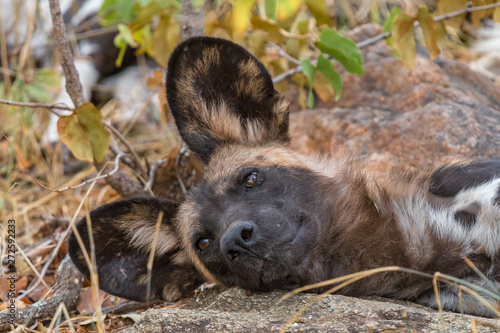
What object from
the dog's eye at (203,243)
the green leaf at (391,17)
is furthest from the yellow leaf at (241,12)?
the dog's eye at (203,243)

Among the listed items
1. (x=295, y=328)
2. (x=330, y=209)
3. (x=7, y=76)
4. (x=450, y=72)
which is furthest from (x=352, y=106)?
(x=7, y=76)

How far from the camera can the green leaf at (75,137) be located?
3.58 m

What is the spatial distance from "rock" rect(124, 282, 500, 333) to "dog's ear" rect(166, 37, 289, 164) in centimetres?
122

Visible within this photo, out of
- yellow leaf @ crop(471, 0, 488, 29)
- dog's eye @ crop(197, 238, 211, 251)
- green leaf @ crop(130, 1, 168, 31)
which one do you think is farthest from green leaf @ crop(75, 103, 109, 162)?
yellow leaf @ crop(471, 0, 488, 29)

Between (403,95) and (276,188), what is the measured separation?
7.15ft

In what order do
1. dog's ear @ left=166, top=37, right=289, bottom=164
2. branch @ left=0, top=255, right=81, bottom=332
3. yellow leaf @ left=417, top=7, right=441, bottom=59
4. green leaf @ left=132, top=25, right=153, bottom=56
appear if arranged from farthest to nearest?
green leaf @ left=132, top=25, right=153, bottom=56 → yellow leaf @ left=417, top=7, right=441, bottom=59 → dog's ear @ left=166, top=37, right=289, bottom=164 → branch @ left=0, top=255, right=81, bottom=332

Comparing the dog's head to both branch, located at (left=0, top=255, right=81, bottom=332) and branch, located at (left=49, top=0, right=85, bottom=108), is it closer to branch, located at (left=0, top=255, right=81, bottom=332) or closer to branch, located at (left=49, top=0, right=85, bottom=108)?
branch, located at (left=0, top=255, right=81, bottom=332)

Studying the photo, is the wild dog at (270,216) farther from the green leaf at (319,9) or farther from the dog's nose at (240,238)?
the green leaf at (319,9)

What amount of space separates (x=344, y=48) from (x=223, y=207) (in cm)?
165

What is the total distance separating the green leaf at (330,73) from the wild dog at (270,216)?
0.82m

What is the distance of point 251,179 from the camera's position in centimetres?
321

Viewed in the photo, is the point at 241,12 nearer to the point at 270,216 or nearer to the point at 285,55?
the point at 285,55

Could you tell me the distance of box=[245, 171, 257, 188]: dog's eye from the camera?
320cm

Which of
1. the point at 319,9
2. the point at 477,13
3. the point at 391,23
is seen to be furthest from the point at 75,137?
the point at 477,13
